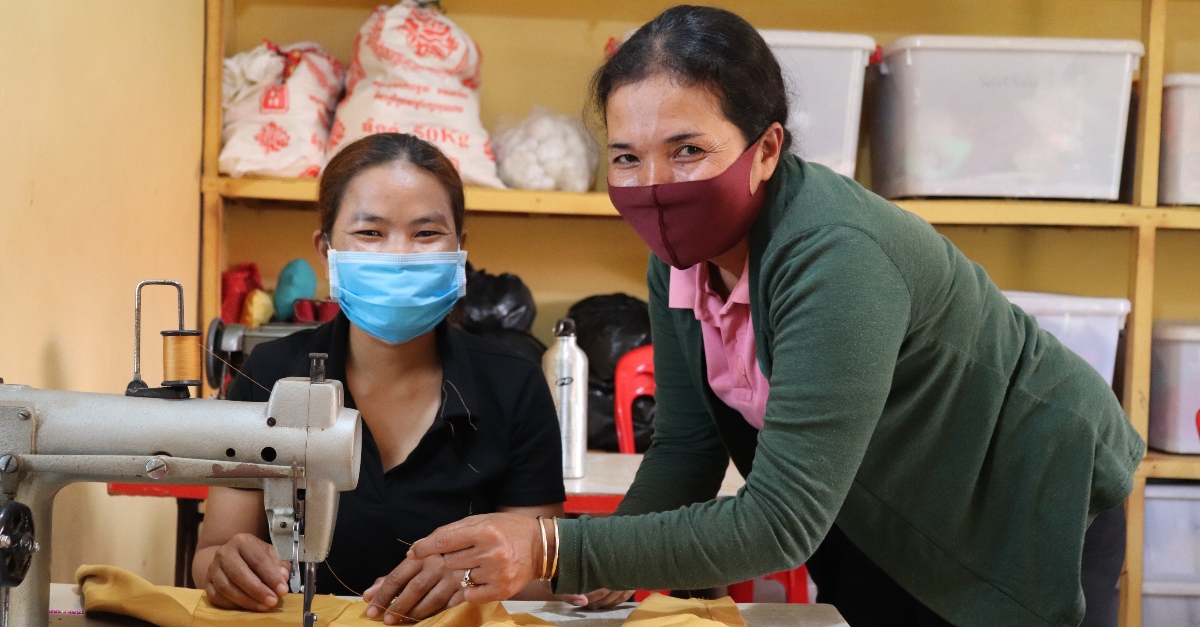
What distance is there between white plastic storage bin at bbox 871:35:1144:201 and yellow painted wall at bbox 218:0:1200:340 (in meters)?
0.59

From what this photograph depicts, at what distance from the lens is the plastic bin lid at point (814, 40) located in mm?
3002

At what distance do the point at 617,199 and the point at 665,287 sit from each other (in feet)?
0.93

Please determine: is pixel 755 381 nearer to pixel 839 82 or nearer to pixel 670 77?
pixel 670 77

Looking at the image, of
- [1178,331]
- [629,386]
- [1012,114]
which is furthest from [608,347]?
[1178,331]

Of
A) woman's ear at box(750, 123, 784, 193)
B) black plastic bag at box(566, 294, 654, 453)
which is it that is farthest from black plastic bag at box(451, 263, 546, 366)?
woman's ear at box(750, 123, 784, 193)

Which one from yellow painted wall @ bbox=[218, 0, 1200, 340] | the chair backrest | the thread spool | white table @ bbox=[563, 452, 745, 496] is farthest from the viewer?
yellow painted wall @ bbox=[218, 0, 1200, 340]

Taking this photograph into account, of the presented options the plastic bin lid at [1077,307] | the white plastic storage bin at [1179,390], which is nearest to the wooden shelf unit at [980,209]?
the plastic bin lid at [1077,307]

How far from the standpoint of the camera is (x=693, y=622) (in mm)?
1150

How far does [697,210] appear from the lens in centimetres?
122

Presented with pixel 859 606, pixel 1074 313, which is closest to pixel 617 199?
pixel 859 606

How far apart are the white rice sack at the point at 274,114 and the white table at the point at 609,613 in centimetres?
194

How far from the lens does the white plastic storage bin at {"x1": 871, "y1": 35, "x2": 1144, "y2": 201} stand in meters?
3.02

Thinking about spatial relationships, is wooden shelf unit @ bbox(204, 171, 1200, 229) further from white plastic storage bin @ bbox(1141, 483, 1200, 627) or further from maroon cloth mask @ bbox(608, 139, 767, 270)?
maroon cloth mask @ bbox(608, 139, 767, 270)

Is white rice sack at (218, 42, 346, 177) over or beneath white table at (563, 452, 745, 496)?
over
